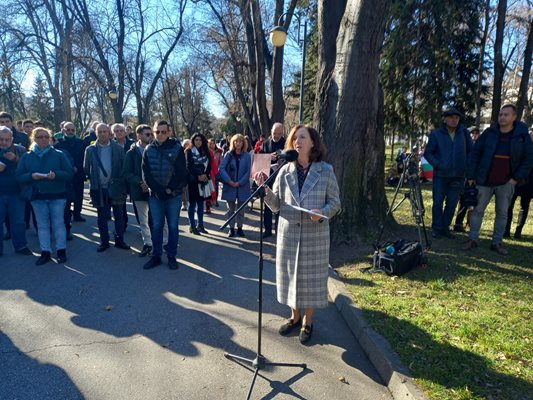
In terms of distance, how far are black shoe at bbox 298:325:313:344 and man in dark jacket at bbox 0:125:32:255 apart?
5.11 metres

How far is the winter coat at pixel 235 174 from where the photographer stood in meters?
7.35

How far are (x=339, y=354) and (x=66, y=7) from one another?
70.2 ft

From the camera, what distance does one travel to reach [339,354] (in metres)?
3.48

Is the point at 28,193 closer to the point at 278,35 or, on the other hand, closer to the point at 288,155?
the point at 288,155

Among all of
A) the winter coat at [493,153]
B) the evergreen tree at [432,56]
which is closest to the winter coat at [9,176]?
the winter coat at [493,153]

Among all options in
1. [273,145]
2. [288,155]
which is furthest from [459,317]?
[273,145]

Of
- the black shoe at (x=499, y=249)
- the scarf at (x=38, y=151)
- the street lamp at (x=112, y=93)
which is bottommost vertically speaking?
the black shoe at (x=499, y=249)

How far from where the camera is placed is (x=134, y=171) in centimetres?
612

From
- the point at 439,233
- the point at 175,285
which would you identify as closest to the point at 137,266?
the point at 175,285

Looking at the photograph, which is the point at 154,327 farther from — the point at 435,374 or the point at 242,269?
the point at 435,374

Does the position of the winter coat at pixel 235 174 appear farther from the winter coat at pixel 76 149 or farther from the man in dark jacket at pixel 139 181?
the winter coat at pixel 76 149

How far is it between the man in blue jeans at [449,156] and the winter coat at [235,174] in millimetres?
3299

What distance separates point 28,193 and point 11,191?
61 centimetres

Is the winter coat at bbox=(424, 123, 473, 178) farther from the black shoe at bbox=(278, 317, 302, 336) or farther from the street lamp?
the street lamp
